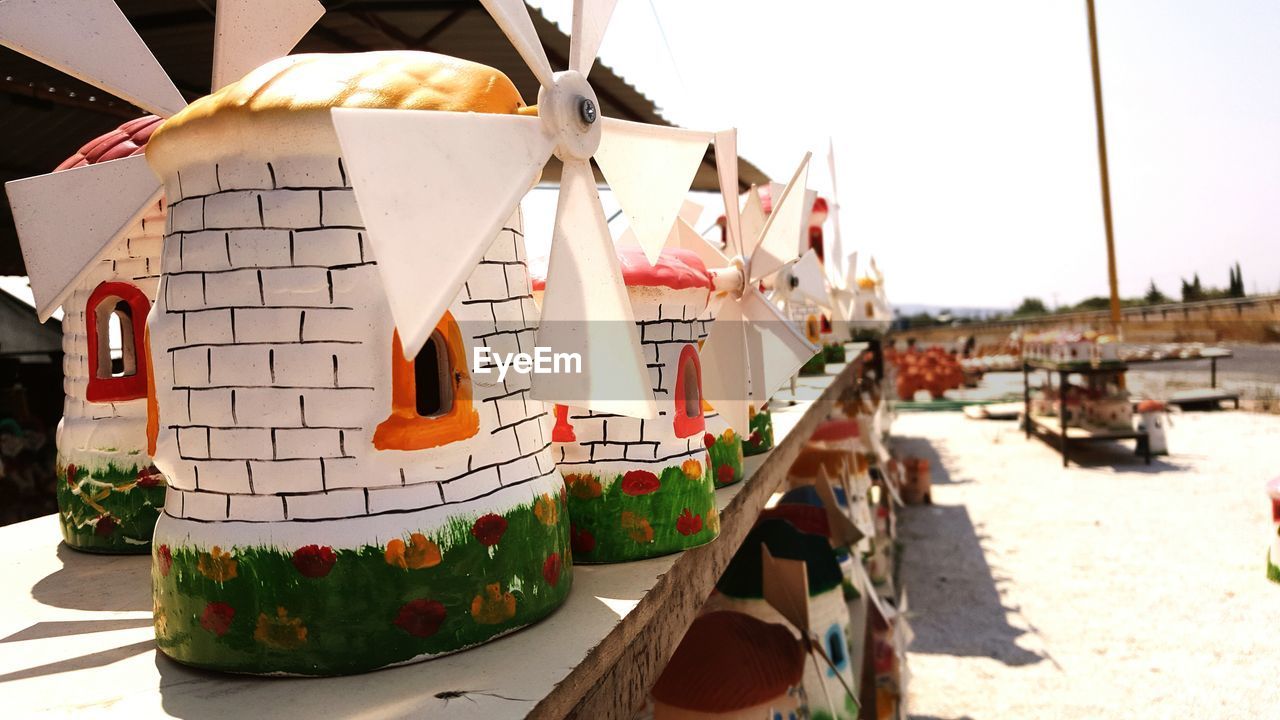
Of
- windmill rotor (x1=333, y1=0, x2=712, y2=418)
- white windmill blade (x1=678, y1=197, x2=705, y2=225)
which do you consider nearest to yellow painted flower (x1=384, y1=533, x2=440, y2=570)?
windmill rotor (x1=333, y1=0, x2=712, y2=418)

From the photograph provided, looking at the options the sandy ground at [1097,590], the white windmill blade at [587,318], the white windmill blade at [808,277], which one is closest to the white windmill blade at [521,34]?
the white windmill blade at [587,318]

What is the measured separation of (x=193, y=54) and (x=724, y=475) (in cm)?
364

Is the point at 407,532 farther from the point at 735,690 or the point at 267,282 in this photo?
the point at 735,690

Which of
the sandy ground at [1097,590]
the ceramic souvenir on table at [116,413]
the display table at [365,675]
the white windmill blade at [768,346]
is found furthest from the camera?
the sandy ground at [1097,590]

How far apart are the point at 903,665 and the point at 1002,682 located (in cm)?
124

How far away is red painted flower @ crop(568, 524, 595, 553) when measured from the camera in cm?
139

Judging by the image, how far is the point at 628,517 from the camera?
139 centimetres

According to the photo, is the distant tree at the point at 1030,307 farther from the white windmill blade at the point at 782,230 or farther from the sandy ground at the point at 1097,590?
the white windmill blade at the point at 782,230

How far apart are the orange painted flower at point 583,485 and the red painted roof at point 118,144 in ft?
3.05

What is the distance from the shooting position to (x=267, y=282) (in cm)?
100

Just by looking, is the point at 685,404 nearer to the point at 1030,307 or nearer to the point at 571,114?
the point at 571,114

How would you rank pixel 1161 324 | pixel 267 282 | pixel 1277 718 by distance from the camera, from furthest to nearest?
1. pixel 1161 324
2. pixel 1277 718
3. pixel 267 282

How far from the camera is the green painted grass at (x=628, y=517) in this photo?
138cm

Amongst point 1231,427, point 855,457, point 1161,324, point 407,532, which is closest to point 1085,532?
point 855,457
